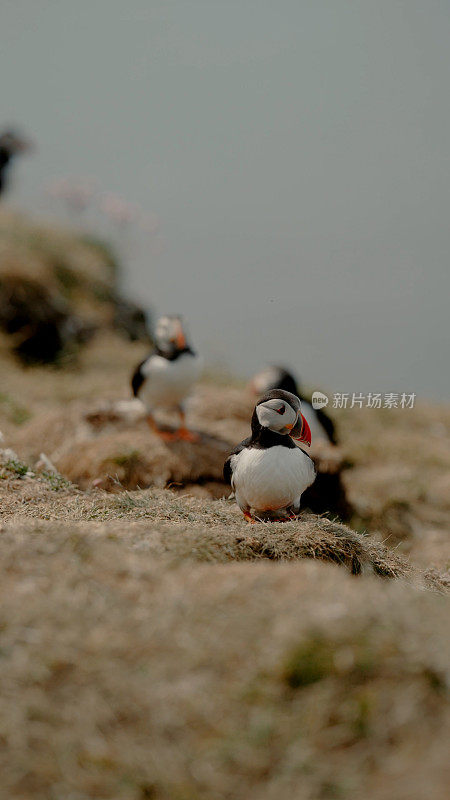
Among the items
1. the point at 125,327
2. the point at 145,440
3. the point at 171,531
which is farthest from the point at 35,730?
the point at 125,327

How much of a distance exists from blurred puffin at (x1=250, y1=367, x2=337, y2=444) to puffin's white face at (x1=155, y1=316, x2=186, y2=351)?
3.83 feet

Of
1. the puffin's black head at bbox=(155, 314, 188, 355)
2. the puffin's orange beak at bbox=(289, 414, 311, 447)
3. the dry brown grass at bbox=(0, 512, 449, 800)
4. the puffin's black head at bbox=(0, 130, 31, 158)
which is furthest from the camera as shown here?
the puffin's black head at bbox=(0, 130, 31, 158)

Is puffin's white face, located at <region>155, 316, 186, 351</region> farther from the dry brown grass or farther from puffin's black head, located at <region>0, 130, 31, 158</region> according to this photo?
puffin's black head, located at <region>0, 130, 31, 158</region>

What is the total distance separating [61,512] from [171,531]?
83cm

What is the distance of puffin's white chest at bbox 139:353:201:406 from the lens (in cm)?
628

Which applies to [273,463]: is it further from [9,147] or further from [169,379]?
[9,147]

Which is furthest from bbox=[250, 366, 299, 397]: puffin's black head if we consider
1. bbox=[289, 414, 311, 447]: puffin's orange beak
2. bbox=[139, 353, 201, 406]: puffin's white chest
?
bbox=[289, 414, 311, 447]: puffin's orange beak

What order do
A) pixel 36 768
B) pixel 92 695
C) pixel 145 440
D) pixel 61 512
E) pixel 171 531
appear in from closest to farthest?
pixel 36 768, pixel 92 695, pixel 171 531, pixel 61 512, pixel 145 440

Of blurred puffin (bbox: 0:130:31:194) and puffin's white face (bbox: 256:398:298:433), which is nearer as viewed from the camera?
puffin's white face (bbox: 256:398:298:433)

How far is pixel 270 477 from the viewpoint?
363cm

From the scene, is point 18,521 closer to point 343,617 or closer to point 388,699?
point 343,617

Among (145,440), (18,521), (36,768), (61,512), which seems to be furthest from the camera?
(145,440)

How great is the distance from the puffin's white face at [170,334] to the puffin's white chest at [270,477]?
271cm

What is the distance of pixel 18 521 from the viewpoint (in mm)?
3428
